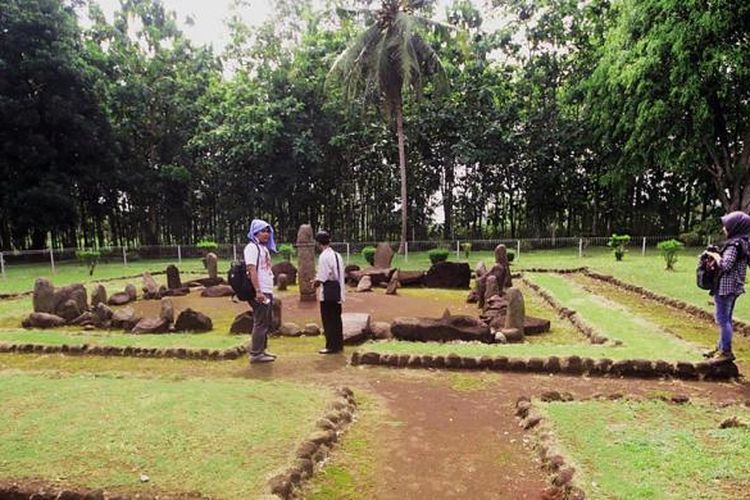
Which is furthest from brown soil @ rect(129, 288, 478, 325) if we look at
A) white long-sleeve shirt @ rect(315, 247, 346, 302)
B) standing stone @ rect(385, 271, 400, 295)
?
white long-sleeve shirt @ rect(315, 247, 346, 302)

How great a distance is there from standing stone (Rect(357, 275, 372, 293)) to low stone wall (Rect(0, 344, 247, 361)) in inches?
233

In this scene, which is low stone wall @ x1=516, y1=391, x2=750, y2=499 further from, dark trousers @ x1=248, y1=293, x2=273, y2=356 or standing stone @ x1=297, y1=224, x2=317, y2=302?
standing stone @ x1=297, y1=224, x2=317, y2=302

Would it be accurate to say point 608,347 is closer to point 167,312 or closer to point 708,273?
point 708,273

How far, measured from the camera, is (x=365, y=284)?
13.3 meters

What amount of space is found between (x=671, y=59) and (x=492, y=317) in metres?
15.1

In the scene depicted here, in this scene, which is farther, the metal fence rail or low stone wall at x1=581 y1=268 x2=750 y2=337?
the metal fence rail

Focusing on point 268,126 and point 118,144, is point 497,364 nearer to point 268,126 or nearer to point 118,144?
point 268,126

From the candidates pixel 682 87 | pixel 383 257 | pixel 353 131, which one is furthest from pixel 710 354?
pixel 353 131

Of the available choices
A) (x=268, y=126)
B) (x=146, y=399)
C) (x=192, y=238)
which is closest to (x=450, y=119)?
(x=268, y=126)

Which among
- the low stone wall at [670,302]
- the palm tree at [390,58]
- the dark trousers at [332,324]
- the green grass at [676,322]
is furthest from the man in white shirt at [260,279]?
the palm tree at [390,58]

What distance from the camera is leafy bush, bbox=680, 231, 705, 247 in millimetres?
21969

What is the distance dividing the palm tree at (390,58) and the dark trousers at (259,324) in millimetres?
14670

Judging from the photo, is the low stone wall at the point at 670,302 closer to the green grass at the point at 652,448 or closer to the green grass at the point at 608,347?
the green grass at the point at 608,347

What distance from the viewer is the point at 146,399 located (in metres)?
5.14
